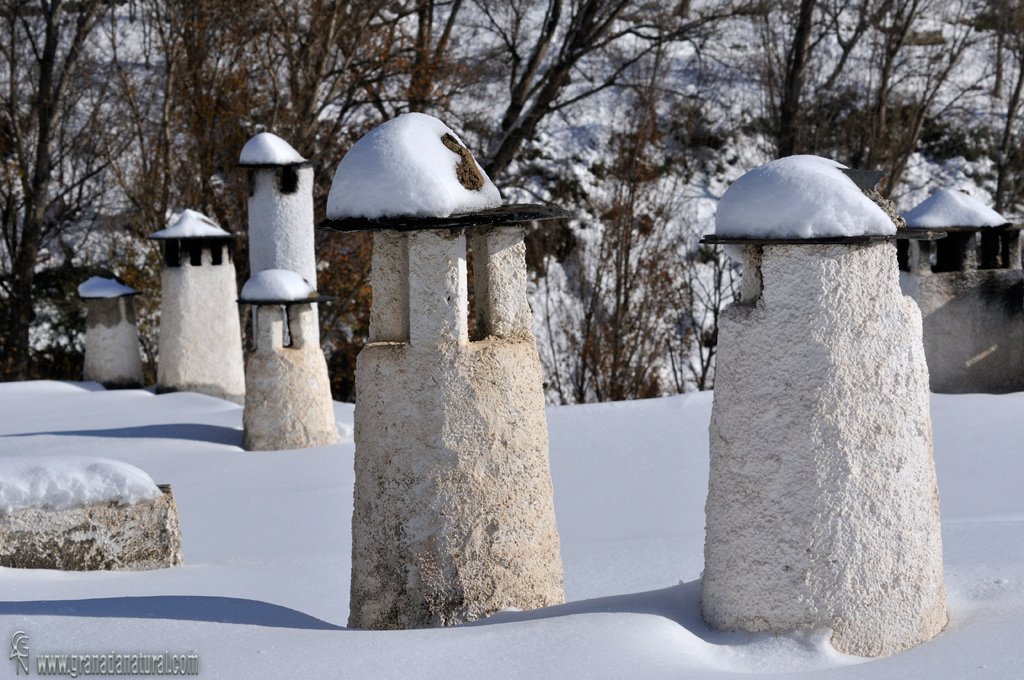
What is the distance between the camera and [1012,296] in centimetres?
1027

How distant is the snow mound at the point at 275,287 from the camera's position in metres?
9.69

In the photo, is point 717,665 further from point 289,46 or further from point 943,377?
point 289,46

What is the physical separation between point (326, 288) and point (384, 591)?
1336 centimetres

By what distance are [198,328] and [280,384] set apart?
11.6 feet

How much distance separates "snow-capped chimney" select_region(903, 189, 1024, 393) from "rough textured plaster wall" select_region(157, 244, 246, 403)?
8244 mm

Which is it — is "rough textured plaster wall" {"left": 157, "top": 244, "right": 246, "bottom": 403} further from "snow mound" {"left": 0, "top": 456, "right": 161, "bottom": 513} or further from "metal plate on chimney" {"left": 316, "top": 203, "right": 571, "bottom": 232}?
"metal plate on chimney" {"left": 316, "top": 203, "right": 571, "bottom": 232}

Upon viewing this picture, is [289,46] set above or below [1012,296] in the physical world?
above

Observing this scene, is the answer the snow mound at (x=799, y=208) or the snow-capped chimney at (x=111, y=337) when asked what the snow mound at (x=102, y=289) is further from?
the snow mound at (x=799, y=208)

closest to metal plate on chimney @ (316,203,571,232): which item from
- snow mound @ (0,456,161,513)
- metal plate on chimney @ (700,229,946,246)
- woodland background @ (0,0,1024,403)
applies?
metal plate on chimney @ (700,229,946,246)

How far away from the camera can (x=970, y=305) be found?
1025cm

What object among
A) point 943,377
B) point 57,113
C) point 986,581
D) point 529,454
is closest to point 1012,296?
point 943,377

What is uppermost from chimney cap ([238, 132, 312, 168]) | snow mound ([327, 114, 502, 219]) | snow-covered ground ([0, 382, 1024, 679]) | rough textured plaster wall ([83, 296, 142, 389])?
chimney cap ([238, 132, 312, 168])

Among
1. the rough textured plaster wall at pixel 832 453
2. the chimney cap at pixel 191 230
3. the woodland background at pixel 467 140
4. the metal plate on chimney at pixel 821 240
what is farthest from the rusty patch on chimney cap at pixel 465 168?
the woodland background at pixel 467 140

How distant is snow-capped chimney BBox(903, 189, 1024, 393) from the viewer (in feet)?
33.6
